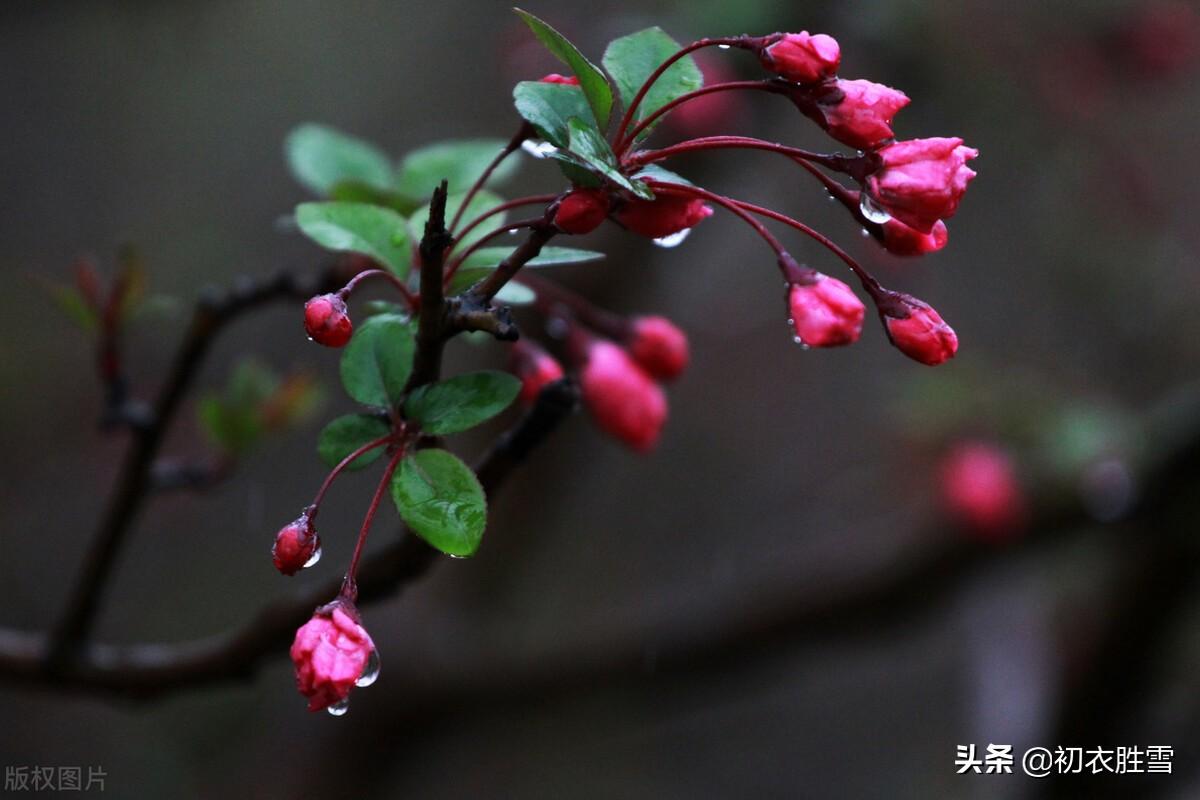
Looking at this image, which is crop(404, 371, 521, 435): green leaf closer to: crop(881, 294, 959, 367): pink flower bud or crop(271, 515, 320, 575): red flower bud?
crop(271, 515, 320, 575): red flower bud

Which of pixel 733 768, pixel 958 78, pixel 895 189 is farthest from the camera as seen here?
pixel 733 768

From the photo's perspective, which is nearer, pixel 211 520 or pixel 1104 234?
pixel 1104 234

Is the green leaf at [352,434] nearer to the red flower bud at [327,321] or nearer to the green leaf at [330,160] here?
the red flower bud at [327,321]

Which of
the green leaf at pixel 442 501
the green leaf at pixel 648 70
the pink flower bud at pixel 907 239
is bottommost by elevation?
the green leaf at pixel 442 501

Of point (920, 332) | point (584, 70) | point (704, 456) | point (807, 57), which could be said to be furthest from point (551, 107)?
point (704, 456)

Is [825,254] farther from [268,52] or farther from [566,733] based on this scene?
[268,52]

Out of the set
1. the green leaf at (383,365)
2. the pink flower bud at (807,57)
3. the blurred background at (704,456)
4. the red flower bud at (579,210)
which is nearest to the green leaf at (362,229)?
the green leaf at (383,365)

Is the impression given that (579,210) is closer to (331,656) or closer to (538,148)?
(538,148)

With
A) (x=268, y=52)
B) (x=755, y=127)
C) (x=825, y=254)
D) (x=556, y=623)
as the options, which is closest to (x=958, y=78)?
(x=755, y=127)
